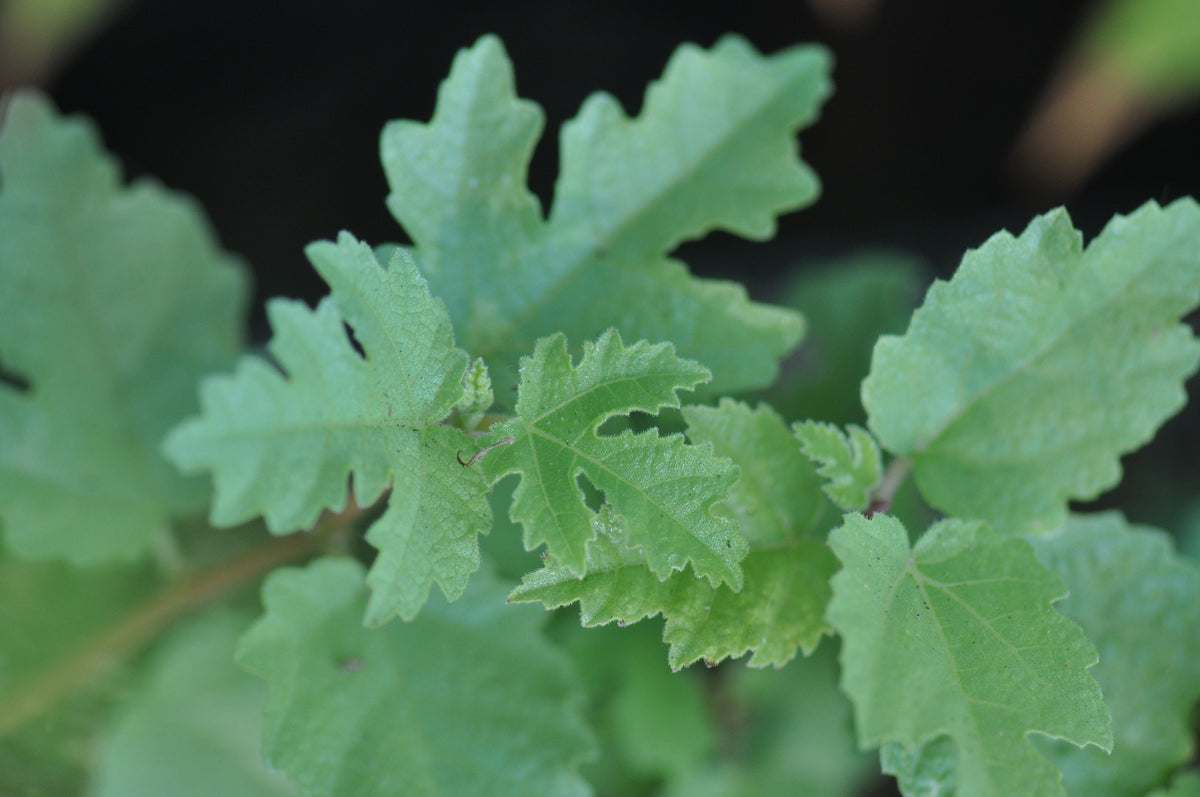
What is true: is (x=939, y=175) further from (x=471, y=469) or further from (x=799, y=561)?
(x=471, y=469)

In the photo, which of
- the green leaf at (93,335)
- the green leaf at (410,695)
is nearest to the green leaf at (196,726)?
the green leaf at (93,335)

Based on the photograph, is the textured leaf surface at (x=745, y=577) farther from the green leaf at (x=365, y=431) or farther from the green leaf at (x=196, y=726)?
the green leaf at (x=196, y=726)

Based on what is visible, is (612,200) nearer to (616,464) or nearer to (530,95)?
(616,464)

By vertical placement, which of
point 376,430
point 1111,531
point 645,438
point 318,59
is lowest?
point 1111,531

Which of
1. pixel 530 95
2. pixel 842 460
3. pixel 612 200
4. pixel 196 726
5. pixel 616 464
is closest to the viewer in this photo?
pixel 616 464

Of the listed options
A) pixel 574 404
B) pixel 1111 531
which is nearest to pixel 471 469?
pixel 574 404

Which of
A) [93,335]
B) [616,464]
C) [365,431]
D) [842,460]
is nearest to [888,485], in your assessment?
[842,460]

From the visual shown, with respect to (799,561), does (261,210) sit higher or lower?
higher

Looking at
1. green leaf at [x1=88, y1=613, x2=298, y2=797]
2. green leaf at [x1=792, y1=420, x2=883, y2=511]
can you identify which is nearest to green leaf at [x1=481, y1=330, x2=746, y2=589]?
green leaf at [x1=792, y1=420, x2=883, y2=511]
